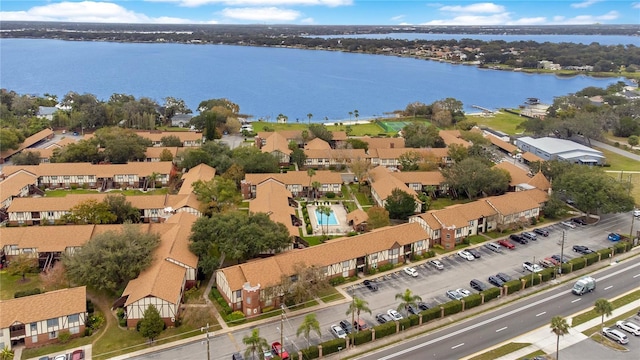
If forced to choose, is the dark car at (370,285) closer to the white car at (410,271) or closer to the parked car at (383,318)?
the white car at (410,271)

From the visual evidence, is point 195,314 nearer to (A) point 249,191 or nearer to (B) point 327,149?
(A) point 249,191

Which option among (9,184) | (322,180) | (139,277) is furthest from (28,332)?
(322,180)

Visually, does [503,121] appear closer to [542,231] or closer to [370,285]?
[542,231]

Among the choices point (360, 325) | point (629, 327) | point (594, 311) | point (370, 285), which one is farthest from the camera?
point (370, 285)

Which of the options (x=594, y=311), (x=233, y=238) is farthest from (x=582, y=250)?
(x=233, y=238)

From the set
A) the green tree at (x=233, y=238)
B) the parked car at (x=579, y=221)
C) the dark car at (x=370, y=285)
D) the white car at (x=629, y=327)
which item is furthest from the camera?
the parked car at (x=579, y=221)

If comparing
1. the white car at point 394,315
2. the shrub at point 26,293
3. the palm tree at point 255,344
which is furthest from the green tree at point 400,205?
the shrub at point 26,293

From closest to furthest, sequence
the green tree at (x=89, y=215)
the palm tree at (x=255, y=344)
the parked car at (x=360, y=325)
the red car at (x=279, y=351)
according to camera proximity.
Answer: the palm tree at (x=255, y=344) < the red car at (x=279, y=351) < the parked car at (x=360, y=325) < the green tree at (x=89, y=215)
